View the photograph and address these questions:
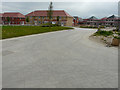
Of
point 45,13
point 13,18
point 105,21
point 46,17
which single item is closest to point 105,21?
point 105,21

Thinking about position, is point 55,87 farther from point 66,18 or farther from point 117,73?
point 66,18

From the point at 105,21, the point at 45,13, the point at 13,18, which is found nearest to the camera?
the point at 45,13

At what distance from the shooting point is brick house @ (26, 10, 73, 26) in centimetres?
6181

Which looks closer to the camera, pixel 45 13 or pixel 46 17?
pixel 46 17

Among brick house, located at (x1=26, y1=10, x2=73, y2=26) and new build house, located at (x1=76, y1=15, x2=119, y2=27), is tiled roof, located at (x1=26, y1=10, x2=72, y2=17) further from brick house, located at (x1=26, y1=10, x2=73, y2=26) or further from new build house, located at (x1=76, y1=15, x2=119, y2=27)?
new build house, located at (x1=76, y1=15, x2=119, y2=27)

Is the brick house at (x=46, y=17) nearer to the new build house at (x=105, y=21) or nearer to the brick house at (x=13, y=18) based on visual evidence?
the brick house at (x=13, y=18)

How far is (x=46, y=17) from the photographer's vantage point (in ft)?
208

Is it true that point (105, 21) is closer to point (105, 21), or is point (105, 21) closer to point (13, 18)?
point (105, 21)

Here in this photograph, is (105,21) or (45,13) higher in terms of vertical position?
(45,13)

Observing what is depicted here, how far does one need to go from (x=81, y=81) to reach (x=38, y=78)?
5.57 feet

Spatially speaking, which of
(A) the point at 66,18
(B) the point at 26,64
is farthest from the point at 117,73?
(A) the point at 66,18

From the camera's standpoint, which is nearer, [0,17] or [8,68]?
[8,68]

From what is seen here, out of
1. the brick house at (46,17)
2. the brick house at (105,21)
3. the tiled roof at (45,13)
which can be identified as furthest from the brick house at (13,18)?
the brick house at (105,21)

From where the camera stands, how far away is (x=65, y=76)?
4492 mm
